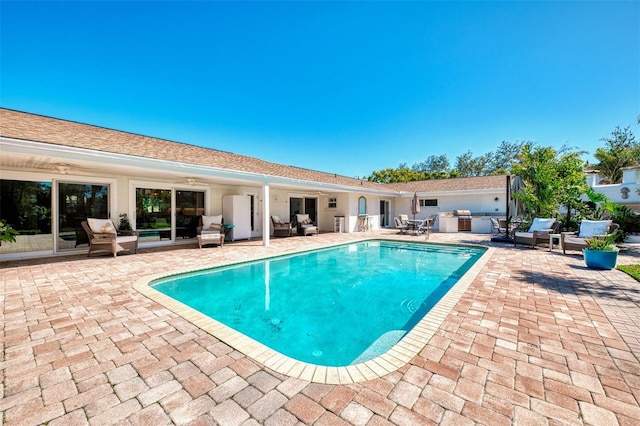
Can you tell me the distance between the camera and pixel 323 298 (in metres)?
5.46

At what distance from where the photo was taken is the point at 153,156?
7957mm

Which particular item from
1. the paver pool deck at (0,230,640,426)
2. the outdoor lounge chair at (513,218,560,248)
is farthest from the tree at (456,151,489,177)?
the paver pool deck at (0,230,640,426)

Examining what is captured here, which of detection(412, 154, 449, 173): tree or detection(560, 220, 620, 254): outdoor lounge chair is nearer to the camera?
detection(560, 220, 620, 254): outdoor lounge chair

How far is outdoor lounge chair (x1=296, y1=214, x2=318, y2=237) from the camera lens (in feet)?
46.4

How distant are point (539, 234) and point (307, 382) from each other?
36.1 ft

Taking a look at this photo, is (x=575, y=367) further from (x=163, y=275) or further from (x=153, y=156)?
(x=153, y=156)

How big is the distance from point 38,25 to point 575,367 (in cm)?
1391

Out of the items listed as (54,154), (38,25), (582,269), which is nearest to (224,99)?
(38,25)

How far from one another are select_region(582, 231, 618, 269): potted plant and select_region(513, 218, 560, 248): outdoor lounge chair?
120 inches

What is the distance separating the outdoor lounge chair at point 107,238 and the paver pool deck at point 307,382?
3.61 metres

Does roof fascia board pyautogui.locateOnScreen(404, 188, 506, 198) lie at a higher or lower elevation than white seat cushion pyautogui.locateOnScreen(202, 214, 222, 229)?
higher

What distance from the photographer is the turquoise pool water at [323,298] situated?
3.80m

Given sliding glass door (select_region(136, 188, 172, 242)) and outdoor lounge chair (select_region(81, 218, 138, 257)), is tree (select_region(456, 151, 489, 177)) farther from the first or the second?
outdoor lounge chair (select_region(81, 218, 138, 257))

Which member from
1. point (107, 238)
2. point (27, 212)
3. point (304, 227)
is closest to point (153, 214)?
point (107, 238)
